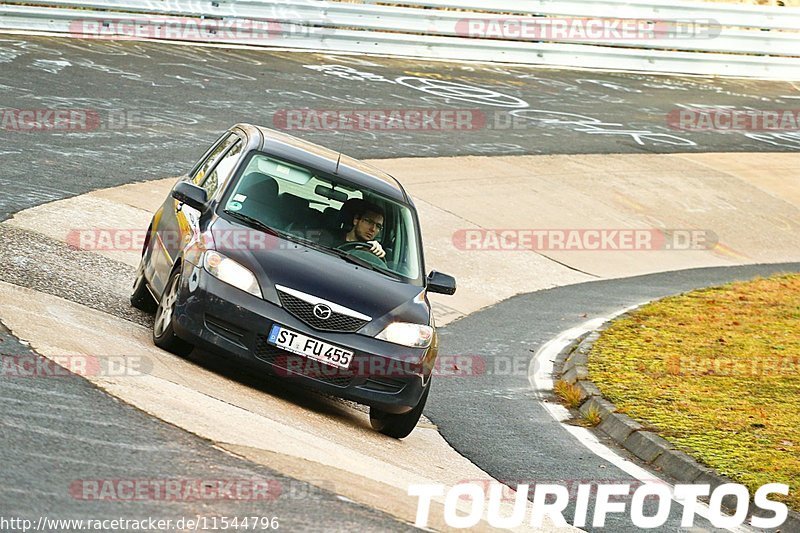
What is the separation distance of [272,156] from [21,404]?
334cm

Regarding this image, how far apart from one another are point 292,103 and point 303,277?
1310 centimetres

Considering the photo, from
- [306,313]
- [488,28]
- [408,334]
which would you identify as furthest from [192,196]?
[488,28]

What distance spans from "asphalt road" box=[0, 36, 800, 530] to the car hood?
3.83 ft

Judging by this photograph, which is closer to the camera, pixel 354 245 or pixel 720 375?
pixel 354 245

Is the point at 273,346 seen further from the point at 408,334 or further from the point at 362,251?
the point at 362,251

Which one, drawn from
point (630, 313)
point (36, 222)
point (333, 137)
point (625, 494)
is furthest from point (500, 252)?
point (625, 494)

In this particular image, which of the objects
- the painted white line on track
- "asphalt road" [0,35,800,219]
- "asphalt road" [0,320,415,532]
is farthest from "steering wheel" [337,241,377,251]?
"asphalt road" [0,35,800,219]

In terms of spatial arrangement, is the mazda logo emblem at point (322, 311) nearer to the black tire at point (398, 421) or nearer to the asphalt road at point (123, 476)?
the black tire at point (398, 421)

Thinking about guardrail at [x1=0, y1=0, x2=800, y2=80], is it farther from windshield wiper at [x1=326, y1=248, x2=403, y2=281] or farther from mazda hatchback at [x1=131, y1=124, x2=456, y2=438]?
windshield wiper at [x1=326, y1=248, x2=403, y2=281]

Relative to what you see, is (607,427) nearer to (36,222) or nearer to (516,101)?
(36,222)

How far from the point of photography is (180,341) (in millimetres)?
9141

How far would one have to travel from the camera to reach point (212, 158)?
10.7 m

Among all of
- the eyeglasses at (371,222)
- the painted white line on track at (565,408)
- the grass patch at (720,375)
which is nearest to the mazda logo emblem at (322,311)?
the eyeglasses at (371,222)

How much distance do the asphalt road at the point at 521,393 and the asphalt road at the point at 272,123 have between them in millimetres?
29
